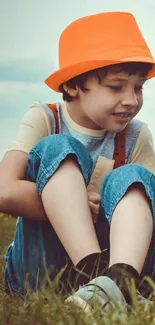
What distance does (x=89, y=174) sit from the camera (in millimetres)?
2783

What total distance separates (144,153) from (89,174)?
52 centimetres

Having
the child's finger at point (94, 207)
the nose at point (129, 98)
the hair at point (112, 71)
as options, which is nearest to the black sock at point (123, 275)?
Answer: the child's finger at point (94, 207)

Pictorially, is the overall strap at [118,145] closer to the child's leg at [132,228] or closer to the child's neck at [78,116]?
the child's neck at [78,116]

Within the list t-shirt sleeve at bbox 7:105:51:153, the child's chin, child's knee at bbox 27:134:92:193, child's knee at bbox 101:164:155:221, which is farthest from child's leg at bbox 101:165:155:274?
t-shirt sleeve at bbox 7:105:51:153

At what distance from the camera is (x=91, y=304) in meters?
2.25

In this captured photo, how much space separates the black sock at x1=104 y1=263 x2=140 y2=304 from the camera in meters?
2.36

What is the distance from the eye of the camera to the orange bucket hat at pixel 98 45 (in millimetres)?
3010

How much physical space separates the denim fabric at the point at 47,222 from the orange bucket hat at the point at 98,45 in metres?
0.43

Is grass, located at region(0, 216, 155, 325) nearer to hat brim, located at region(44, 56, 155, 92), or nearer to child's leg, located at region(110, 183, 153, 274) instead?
child's leg, located at region(110, 183, 153, 274)

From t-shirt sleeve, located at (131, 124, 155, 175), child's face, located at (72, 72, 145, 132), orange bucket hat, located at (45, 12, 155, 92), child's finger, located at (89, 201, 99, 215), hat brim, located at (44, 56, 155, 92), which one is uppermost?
orange bucket hat, located at (45, 12, 155, 92)

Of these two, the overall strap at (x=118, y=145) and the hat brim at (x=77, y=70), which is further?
the overall strap at (x=118, y=145)

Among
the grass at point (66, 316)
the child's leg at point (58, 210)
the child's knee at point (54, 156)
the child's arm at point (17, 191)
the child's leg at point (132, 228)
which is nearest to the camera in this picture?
the grass at point (66, 316)

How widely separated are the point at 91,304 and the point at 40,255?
74 centimetres

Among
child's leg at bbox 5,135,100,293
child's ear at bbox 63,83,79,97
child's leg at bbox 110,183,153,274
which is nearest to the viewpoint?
child's leg at bbox 110,183,153,274
